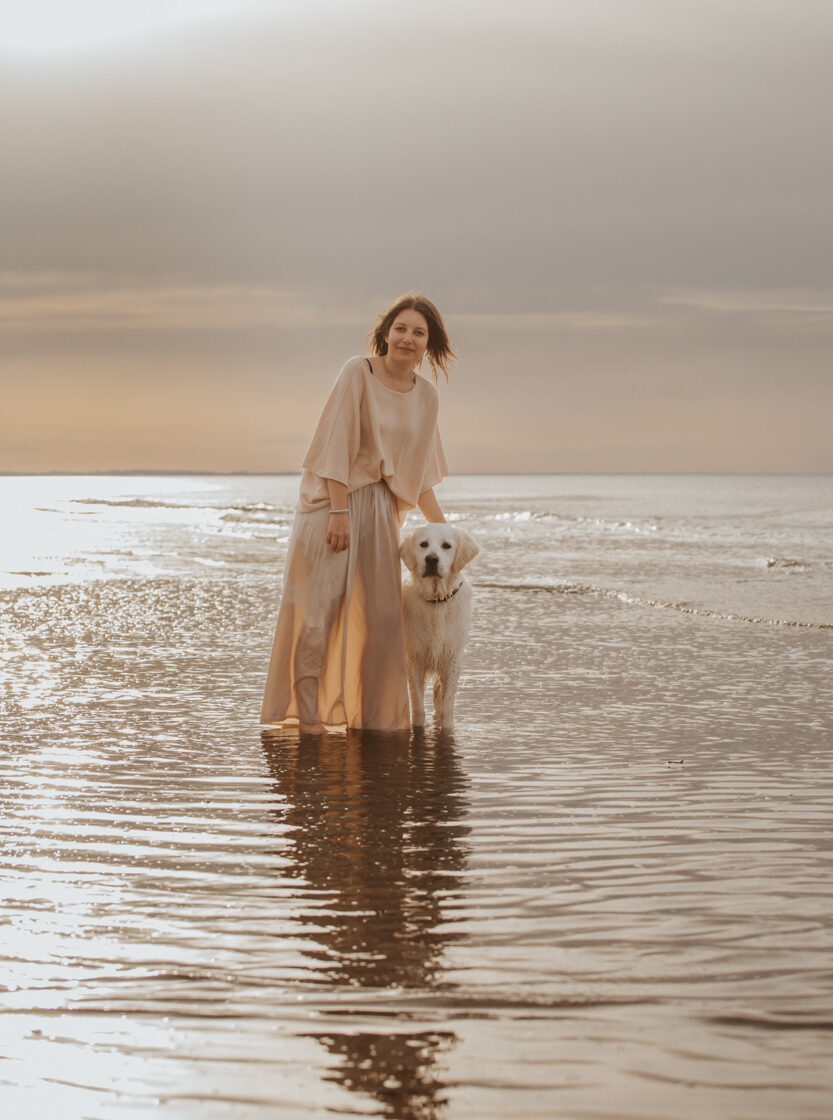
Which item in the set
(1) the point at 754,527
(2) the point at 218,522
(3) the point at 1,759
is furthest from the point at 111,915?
(1) the point at 754,527

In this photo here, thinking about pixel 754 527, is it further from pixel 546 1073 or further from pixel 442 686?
pixel 546 1073

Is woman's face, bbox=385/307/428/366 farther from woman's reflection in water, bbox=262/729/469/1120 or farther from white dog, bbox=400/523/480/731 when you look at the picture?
woman's reflection in water, bbox=262/729/469/1120

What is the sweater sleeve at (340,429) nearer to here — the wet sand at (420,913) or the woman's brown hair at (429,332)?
the woman's brown hair at (429,332)

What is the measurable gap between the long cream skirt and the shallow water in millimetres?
200

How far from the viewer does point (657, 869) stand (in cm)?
380

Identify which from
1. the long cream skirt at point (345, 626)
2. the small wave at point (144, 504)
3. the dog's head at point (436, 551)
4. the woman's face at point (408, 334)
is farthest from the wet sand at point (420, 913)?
the small wave at point (144, 504)

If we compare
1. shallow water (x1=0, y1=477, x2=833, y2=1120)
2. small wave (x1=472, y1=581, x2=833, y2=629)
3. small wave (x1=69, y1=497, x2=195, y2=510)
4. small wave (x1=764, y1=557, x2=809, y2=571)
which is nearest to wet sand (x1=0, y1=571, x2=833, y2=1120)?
shallow water (x1=0, y1=477, x2=833, y2=1120)

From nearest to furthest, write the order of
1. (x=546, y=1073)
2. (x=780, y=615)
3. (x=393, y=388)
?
(x=546, y=1073) < (x=393, y=388) < (x=780, y=615)

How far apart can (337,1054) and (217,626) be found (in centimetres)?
817

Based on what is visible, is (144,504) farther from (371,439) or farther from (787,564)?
(371,439)

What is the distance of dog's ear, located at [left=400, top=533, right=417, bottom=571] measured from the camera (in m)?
6.09

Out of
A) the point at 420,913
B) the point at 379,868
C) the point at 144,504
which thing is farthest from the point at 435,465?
the point at 144,504

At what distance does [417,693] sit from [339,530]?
965 millimetres

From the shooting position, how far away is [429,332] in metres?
6.14
